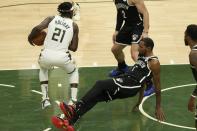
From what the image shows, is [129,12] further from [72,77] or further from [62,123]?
[62,123]

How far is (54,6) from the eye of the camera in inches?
731

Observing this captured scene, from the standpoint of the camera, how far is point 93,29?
15.6 meters

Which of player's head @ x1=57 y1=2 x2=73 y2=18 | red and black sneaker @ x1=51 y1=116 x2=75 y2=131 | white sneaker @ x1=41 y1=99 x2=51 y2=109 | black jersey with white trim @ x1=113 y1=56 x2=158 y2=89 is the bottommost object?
white sneaker @ x1=41 y1=99 x2=51 y2=109

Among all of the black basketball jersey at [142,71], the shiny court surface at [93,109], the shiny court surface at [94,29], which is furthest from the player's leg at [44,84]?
the shiny court surface at [94,29]

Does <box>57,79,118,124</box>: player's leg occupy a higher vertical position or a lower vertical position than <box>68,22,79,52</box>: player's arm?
lower

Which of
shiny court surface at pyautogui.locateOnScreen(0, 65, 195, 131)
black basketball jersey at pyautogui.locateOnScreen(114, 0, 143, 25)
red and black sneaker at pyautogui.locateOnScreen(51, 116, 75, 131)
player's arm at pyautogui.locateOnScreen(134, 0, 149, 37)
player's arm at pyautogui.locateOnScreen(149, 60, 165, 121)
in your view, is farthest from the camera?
black basketball jersey at pyautogui.locateOnScreen(114, 0, 143, 25)

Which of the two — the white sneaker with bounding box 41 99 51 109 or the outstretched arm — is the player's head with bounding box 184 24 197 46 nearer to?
the outstretched arm

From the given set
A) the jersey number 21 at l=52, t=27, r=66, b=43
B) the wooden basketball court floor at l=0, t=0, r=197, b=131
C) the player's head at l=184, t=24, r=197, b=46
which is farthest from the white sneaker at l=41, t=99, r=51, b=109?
the player's head at l=184, t=24, r=197, b=46

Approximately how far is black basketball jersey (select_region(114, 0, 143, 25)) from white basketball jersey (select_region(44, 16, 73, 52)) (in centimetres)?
195

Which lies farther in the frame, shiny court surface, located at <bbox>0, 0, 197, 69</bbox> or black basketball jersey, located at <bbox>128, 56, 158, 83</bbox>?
shiny court surface, located at <bbox>0, 0, 197, 69</bbox>

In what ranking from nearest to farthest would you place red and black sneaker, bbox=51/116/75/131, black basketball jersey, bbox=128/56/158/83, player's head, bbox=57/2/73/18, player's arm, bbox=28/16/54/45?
1. red and black sneaker, bbox=51/116/75/131
2. black basketball jersey, bbox=128/56/158/83
3. player's head, bbox=57/2/73/18
4. player's arm, bbox=28/16/54/45

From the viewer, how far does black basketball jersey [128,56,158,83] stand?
8.56 metres

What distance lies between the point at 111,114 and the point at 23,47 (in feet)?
16.9

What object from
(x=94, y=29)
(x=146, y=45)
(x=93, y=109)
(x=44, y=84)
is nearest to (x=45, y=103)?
(x=44, y=84)
